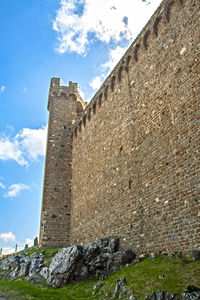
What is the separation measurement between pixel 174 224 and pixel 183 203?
31.5 inches

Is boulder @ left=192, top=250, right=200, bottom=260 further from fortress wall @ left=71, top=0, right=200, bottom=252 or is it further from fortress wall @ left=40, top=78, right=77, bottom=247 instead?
fortress wall @ left=40, top=78, right=77, bottom=247

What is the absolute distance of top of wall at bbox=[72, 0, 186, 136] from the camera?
39.4 feet

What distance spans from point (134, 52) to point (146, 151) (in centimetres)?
538

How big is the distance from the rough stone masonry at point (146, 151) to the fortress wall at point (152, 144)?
36 mm

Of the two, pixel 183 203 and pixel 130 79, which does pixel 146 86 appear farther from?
pixel 183 203

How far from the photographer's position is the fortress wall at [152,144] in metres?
9.52

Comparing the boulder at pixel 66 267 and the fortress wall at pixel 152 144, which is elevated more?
the fortress wall at pixel 152 144

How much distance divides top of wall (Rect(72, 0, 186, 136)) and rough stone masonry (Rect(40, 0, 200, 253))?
44mm

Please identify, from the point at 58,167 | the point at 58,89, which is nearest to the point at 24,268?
the point at 58,167

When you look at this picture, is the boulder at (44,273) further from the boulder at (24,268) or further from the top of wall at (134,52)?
the top of wall at (134,52)

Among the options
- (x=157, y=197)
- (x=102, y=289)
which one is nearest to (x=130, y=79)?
(x=157, y=197)

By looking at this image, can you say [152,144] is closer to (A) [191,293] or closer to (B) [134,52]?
(B) [134,52]

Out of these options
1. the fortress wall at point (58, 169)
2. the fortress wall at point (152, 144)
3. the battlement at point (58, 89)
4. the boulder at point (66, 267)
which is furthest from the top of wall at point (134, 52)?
the boulder at point (66, 267)

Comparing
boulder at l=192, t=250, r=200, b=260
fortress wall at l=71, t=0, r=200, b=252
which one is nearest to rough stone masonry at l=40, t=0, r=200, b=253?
fortress wall at l=71, t=0, r=200, b=252
